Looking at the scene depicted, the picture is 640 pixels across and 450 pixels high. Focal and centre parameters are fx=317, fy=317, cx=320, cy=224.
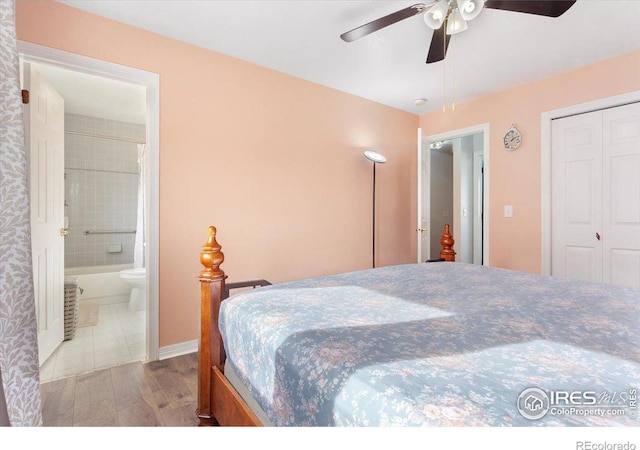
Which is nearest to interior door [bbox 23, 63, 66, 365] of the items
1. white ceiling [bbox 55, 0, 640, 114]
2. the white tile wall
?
white ceiling [bbox 55, 0, 640, 114]

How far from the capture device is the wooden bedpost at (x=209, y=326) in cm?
141

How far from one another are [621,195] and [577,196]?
11.6 inches

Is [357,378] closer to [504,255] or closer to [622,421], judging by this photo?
[622,421]

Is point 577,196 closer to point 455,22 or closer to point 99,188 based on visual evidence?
point 455,22

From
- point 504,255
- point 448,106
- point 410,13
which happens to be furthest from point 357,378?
point 448,106

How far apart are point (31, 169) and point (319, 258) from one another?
2293mm

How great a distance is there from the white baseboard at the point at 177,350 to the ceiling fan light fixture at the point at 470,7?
2.78m

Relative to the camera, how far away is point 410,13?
1642mm

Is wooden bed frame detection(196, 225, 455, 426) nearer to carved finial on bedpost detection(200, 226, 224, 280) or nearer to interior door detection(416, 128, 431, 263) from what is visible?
carved finial on bedpost detection(200, 226, 224, 280)

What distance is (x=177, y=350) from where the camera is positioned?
2.39 m

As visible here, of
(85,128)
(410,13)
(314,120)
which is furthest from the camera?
(85,128)

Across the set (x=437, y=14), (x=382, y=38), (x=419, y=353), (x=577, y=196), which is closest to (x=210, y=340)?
(x=419, y=353)

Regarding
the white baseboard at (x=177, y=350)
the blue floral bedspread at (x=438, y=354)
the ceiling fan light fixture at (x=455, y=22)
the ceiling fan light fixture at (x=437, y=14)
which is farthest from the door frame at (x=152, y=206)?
the ceiling fan light fixture at (x=455, y=22)

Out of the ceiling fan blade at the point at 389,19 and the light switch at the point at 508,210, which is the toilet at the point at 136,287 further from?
the light switch at the point at 508,210
